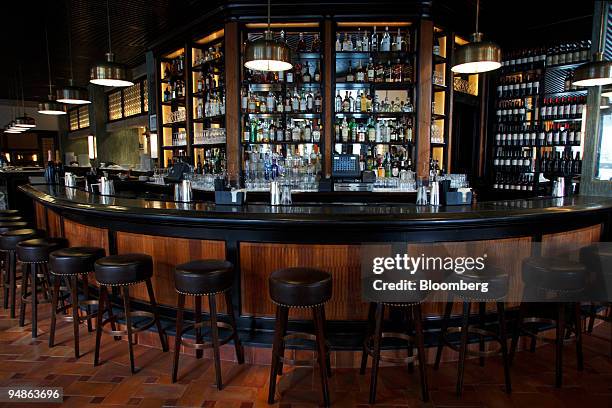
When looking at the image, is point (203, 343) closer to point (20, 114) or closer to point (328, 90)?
point (328, 90)

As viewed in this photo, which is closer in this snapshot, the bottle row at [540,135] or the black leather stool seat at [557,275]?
the black leather stool seat at [557,275]

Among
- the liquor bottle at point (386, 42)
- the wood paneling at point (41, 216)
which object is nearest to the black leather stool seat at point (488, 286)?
the liquor bottle at point (386, 42)

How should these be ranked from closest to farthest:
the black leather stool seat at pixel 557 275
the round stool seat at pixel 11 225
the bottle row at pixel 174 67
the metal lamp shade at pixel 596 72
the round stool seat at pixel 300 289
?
the round stool seat at pixel 300 289 < the black leather stool seat at pixel 557 275 < the metal lamp shade at pixel 596 72 < the round stool seat at pixel 11 225 < the bottle row at pixel 174 67

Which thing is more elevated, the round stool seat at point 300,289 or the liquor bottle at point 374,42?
the liquor bottle at point 374,42

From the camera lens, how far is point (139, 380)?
9.37 feet

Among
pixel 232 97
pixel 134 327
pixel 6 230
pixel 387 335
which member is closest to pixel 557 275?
pixel 387 335

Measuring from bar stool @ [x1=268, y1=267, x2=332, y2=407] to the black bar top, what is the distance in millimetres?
428

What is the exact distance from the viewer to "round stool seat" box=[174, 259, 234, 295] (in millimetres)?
2615

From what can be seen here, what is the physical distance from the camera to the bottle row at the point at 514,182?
662 cm

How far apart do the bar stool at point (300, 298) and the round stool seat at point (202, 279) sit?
13.9 inches

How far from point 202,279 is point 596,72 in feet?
12.4

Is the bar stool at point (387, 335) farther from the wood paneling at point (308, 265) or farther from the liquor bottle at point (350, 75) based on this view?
the liquor bottle at point (350, 75)

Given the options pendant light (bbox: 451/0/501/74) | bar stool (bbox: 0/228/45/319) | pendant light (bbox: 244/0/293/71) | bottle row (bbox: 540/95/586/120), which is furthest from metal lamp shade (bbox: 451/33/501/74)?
bar stool (bbox: 0/228/45/319)

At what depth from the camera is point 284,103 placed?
18.9 feet
